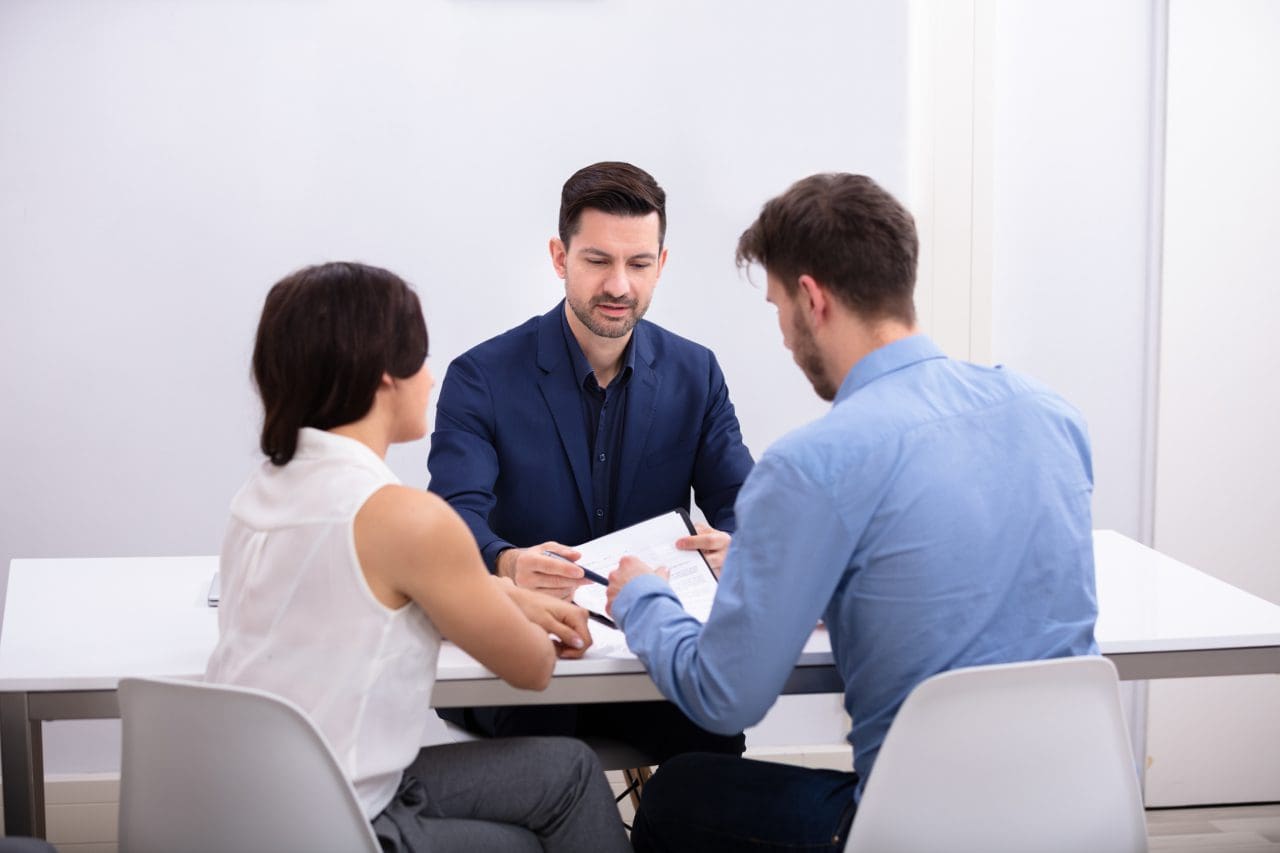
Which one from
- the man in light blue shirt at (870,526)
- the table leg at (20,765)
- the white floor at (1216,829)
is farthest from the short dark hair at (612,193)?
the white floor at (1216,829)

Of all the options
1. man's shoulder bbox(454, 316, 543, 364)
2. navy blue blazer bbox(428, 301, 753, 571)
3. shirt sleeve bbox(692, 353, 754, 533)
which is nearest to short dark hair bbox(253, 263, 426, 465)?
navy blue blazer bbox(428, 301, 753, 571)

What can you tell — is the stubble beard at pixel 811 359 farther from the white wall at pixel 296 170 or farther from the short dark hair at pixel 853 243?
the white wall at pixel 296 170

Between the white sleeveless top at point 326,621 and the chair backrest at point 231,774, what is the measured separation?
84mm

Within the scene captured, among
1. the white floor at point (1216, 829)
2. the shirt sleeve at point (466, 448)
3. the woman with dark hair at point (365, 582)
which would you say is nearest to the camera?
the woman with dark hair at point (365, 582)

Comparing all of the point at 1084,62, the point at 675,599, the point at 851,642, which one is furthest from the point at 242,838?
the point at 1084,62

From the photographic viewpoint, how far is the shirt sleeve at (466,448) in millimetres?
2553

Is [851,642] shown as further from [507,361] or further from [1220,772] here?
[1220,772]

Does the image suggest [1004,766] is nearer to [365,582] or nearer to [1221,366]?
[365,582]

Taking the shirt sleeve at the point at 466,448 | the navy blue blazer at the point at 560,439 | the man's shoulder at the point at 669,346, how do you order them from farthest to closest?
the man's shoulder at the point at 669,346, the navy blue blazer at the point at 560,439, the shirt sleeve at the point at 466,448

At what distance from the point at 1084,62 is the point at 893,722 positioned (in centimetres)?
245

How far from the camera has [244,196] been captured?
11.0 ft

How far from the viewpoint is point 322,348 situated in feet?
5.62

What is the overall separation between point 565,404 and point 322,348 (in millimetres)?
1017

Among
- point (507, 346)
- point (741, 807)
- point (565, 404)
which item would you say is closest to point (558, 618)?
point (741, 807)
